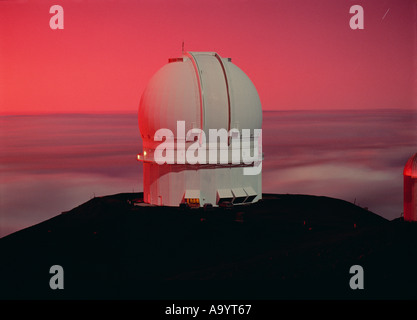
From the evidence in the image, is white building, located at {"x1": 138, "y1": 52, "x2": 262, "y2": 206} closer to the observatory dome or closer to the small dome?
the observatory dome

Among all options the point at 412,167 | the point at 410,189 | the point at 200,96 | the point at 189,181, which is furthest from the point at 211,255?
the point at 412,167

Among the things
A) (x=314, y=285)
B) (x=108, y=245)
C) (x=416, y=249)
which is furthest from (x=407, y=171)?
(x=108, y=245)

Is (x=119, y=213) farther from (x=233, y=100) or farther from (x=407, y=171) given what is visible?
(x=407, y=171)

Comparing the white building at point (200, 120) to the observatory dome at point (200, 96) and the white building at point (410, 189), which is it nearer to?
the observatory dome at point (200, 96)

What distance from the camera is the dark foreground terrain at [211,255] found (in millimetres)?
Answer: 35281

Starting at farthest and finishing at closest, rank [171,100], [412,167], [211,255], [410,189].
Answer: [171,100], [410,189], [412,167], [211,255]

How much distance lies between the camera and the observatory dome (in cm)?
4356

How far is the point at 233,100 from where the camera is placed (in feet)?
144

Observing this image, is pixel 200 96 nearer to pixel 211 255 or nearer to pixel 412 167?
pixel 211 255

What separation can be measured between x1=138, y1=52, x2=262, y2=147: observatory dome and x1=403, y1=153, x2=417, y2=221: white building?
8600 mm

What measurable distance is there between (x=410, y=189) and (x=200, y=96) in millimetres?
11257

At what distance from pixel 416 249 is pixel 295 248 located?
5255 mm

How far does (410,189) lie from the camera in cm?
4100

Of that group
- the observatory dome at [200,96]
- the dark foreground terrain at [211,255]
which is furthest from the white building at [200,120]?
the dark foreground terrain at [211,255]
